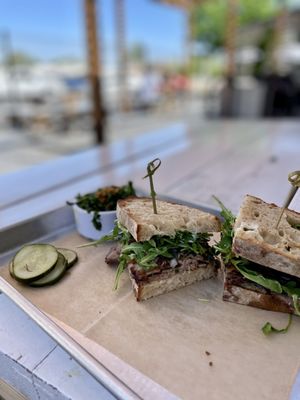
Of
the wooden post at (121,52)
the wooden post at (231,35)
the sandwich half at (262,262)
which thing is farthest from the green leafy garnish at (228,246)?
the wooden post at (121,52)

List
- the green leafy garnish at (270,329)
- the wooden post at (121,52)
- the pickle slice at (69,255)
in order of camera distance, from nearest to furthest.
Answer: the green leafy garnish at (270,329), the pickle slice at (69,255), the wooden post at (121,52)

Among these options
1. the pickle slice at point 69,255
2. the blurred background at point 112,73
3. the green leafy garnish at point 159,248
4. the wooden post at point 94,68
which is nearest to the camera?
the green leafy garnish at point 159,248

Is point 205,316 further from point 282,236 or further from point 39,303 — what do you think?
point 39,303

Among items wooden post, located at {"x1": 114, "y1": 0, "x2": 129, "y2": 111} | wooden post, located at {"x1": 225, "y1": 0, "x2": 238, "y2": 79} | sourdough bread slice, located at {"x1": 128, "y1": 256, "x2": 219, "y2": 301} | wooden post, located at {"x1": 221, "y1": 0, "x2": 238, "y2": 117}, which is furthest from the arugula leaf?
wooden post, located at {"x1": 114, "y1": 0, "x2": 129, "y2": 111}

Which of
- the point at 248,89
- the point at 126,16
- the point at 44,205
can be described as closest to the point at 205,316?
the point at 44,205

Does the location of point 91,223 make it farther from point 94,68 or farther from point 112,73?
point 112,73

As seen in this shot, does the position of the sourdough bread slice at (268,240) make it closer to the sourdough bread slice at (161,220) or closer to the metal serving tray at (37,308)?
the sourdough bread slice at (161,220)

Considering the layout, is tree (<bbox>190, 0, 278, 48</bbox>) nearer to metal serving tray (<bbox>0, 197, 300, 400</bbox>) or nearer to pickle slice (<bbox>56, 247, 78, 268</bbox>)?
pickle slice (<bbox>56, 247, 78, 268</bbox>)
